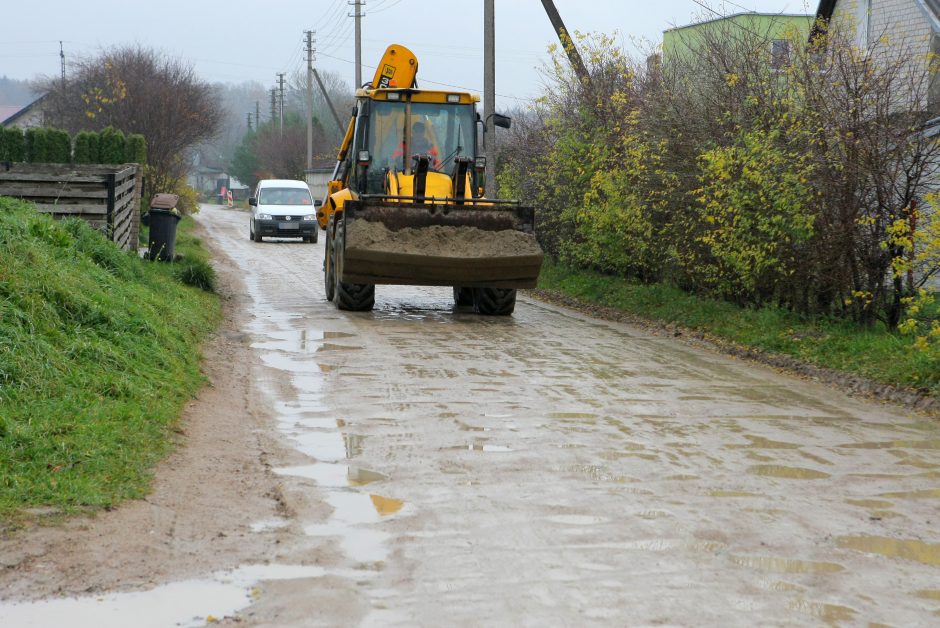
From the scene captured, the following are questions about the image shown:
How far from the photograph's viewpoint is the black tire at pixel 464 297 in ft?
58.6

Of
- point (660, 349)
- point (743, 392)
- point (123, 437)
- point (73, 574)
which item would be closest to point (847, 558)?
point (73, 574)

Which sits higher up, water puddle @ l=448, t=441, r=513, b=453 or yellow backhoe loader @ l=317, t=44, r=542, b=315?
yellow backhoe loader @ l=317, t=44, r=542, b=315

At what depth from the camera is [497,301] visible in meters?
16.7

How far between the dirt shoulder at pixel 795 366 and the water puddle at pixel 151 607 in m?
6.96

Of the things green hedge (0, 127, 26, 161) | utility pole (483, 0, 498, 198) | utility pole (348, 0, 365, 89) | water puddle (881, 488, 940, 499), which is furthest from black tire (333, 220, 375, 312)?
utility pole (348, 0, 365, 89)

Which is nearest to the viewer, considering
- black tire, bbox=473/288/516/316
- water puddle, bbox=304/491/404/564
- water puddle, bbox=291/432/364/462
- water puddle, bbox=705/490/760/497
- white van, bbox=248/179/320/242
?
water puddle, bbox=304/491/404/564

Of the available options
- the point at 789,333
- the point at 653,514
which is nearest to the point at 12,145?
the point at 789,333

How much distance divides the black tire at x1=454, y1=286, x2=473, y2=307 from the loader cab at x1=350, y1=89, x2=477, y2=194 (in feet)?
6.00

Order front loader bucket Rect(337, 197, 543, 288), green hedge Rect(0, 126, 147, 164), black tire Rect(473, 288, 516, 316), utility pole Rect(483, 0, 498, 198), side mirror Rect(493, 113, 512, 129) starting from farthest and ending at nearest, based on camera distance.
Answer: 1. green hedge Rect(0, 126, 147, 164)
2. utility pole Rect(483, 0, 498, 198)
3. side mirror Rect(493, 113, 512, 129)
4. black tire Rect(473, 288, 516, 316)
5. front loader bucket Rect(337, 197, 543, 288)

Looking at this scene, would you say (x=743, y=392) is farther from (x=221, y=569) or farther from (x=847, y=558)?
(x=221, y=569)

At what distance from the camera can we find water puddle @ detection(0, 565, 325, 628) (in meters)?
4.61

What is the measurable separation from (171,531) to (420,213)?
10127mm

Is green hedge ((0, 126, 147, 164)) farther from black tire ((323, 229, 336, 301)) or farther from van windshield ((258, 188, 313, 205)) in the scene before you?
black tire ((323, 229, 336, 301))

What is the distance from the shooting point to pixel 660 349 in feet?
44.5
